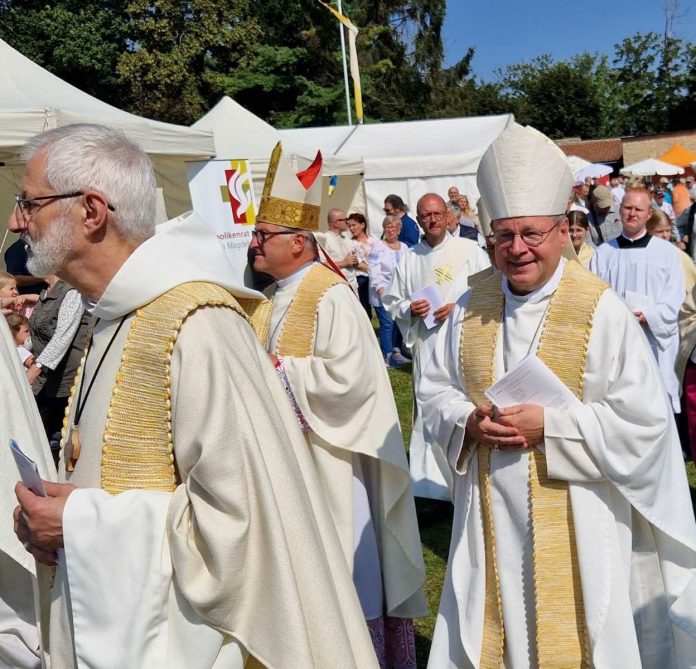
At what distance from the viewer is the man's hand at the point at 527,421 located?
10.5 ft

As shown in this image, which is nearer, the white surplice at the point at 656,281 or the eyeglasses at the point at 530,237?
the eyeglasses at the point at 530,237

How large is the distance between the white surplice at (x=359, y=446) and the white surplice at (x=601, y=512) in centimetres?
73

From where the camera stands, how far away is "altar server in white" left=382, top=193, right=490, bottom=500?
269 inches

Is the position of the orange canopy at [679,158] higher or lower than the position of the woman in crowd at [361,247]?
higher

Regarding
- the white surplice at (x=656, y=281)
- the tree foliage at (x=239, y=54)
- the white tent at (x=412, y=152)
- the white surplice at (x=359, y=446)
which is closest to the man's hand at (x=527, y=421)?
the white surplice at (x=359, y=446)

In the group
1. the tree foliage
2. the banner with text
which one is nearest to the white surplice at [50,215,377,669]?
the banner with text

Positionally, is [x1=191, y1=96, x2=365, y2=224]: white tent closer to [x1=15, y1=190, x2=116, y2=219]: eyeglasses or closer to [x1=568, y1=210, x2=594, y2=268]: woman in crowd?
[x1=568, y1=210, x2=594, y2=268]: woman in crowd

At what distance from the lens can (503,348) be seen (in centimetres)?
348

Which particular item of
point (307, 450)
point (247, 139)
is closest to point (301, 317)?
point (307, 450)

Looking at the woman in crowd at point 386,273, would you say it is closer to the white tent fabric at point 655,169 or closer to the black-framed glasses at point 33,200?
the black-framed glasses at point 33,200

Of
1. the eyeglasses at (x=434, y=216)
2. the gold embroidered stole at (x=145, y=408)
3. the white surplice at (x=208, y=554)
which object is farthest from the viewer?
the eyeglasses at (x=434, y=216)

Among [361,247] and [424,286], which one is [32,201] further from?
[361,247]

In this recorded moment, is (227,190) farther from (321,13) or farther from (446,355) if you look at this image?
(321,13)

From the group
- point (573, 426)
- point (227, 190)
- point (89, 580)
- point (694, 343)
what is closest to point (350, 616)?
point (89, 580)
